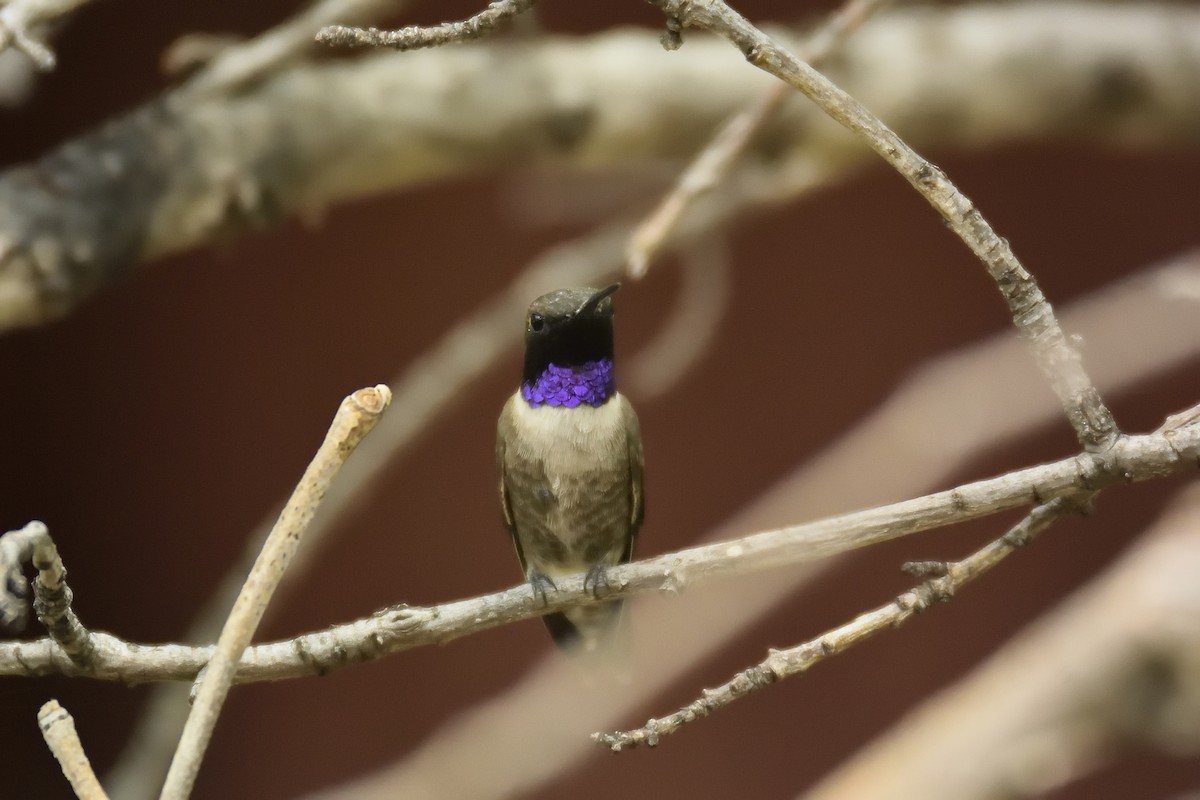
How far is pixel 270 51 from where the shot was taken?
2156 mm

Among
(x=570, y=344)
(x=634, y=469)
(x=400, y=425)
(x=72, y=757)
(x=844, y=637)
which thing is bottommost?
(x=72, y=757)

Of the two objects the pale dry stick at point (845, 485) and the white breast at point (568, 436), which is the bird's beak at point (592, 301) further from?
the pale dry stick at point (845, 485)

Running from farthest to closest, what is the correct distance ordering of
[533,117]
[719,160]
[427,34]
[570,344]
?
1. [533,117]
2. [570,344]
3. [719,160]
4. [427,34]

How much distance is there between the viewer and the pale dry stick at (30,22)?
1.32 metres

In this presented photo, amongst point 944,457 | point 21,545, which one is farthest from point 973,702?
point 21,545

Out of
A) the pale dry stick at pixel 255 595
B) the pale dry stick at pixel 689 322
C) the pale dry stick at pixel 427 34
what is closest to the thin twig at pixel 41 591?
the pale dry stick at pixel 255 595

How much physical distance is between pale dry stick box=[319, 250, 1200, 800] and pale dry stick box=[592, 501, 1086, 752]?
1007 mm

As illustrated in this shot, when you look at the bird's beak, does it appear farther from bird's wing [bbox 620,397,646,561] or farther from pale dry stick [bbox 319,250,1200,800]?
pale dry stick [bbox 319,250,1200,800]

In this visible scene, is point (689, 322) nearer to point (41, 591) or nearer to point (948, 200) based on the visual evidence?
point (948, 200)

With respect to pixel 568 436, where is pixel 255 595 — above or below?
below

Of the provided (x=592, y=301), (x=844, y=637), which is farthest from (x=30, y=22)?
(x=844, y=637)

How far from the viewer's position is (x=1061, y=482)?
949 mm

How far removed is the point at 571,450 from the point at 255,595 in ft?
4.28

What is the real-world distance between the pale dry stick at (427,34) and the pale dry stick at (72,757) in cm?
50
